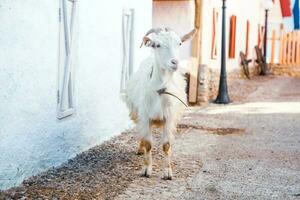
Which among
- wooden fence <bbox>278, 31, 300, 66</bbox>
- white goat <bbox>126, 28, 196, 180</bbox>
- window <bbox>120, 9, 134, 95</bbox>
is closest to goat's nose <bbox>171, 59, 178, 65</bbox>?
white goat <bbox>126, 28, 196, 180</bbox>

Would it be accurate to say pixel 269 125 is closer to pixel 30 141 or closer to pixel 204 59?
pixel 204 59

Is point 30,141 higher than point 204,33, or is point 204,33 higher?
point 204,33

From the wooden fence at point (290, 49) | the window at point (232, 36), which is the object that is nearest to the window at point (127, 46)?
the window at point (232, 36)

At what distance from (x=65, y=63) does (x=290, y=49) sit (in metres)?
20.8

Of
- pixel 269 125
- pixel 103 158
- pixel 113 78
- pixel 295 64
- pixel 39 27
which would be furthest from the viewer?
pixel 295 64

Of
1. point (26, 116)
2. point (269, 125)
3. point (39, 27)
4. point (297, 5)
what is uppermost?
point (297, 5)

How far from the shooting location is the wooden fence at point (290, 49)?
987 inches

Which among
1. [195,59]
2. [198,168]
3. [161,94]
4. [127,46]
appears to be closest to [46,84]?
[161,94]

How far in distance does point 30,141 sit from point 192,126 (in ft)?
14.2

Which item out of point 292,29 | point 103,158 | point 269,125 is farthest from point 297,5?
point 103,158

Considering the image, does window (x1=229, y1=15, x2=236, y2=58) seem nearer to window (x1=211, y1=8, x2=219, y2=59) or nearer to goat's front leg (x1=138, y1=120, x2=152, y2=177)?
window (x1=211, y1=8, x2=219, y2=59)

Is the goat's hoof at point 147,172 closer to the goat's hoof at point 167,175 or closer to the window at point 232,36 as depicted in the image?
the goat's hoof at point 167,175

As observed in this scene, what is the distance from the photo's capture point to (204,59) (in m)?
13.2

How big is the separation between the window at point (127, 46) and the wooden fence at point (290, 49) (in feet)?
58.6
